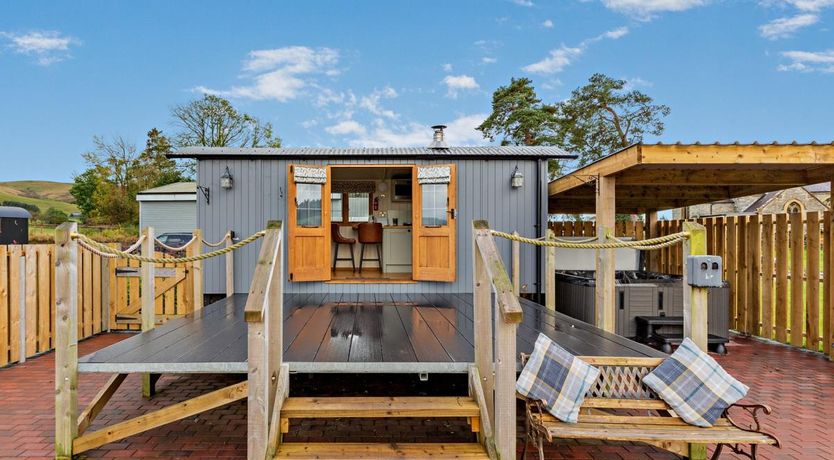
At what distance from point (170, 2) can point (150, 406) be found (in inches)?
643

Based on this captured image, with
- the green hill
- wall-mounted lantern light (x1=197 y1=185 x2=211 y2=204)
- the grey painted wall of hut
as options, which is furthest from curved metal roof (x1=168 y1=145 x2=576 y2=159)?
the green hill

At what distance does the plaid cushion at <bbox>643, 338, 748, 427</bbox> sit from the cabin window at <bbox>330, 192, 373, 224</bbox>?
6808 millimetres

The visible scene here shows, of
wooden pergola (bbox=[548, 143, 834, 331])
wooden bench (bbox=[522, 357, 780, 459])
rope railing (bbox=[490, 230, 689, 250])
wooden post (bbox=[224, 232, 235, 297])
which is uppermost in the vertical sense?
wooden pergola (bbox=[548, 143, 834, 331])

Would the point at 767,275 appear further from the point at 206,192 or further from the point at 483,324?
the point at 206,192

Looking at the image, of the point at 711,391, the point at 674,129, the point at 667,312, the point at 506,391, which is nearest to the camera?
the point at 506,391

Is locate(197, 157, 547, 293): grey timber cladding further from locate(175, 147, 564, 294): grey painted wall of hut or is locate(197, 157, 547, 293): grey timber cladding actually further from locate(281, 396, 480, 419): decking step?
locate(281, 396, 480, 419): decking step

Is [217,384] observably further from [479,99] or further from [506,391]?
[479,99]

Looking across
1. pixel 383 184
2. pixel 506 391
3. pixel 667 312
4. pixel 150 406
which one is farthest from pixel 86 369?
pixel 383 184

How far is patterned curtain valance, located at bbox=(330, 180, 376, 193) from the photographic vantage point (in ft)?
28.3

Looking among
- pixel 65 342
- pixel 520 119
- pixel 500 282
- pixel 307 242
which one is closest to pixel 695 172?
pixel 500 282

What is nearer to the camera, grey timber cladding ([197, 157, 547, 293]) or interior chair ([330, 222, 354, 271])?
grey timber cladding ([197, 157, 547, 293])

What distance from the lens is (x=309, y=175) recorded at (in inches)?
226

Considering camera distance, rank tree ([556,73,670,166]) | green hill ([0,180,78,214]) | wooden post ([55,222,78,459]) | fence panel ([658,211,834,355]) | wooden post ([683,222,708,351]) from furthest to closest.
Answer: green hill ([0,180,78,214]), tree ([556,73,670,166]), fence panel ([658,211,834,355]), wooden post ([683,222,708,351]), wooden post ([55,222,78,459])

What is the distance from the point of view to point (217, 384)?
13.3 feet
